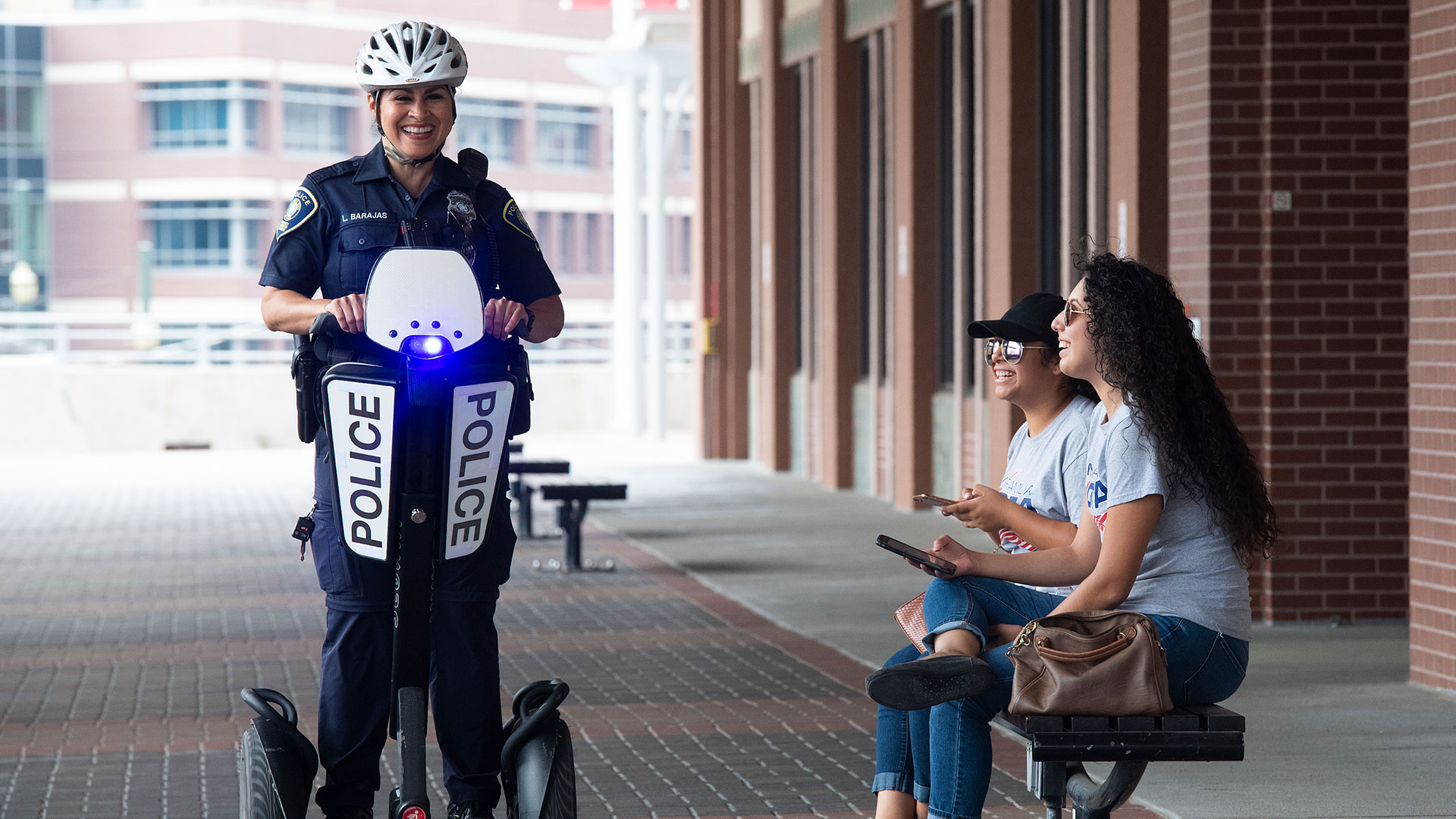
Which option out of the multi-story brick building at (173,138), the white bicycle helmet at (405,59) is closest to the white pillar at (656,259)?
the white bicycle helmet at (405,59)

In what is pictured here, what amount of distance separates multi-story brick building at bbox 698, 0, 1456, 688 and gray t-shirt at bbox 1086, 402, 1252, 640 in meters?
3.37

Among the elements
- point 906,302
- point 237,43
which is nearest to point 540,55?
point 237,43

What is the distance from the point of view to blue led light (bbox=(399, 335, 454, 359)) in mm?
3912

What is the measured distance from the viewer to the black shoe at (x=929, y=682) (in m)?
4.02

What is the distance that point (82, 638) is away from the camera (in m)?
9.30

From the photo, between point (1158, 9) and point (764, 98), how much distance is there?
32.9 ft

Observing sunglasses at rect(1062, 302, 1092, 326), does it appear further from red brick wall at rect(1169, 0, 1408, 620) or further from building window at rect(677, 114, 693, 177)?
building window at rect(677, 114, 693, 177)

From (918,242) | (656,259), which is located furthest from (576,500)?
(656,259)

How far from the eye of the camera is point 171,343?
51.2 meters

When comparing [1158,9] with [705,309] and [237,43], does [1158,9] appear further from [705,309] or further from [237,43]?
[237,43]

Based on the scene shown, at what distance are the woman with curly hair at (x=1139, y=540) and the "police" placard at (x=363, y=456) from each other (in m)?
1.11

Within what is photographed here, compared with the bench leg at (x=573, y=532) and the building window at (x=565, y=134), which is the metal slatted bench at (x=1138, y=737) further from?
the building window at (x=565, y=134)

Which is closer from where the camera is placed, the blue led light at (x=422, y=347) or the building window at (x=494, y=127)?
the blue led light at (x=422, y=347)

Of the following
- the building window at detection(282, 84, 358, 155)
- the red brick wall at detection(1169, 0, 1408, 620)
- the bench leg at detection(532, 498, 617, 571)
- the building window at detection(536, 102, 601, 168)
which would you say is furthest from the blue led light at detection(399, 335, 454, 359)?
the building window at detection(536, 102, 601, 168)
